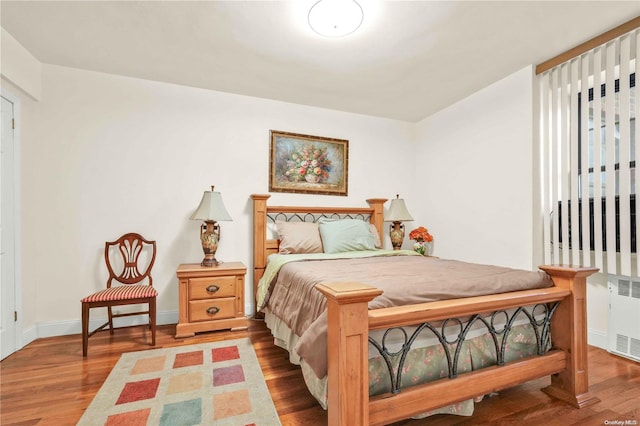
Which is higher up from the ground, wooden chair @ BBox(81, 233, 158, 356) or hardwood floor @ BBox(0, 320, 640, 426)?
wooden chair @ BBox(81, 233, 158, 356)

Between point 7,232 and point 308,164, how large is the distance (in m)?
2.86

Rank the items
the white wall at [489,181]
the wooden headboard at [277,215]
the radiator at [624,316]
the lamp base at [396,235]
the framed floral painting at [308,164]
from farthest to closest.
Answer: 1. the lamp base at [396,235]
2. the framed floral painting at [308,164]
3. the wooden headboard at [277,215]
4. the white wall at [489,181]
5. the radiator at [624,316]

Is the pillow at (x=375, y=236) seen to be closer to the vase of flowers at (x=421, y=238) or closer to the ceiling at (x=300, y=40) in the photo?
the vase of flowers at (x=421, y=238)

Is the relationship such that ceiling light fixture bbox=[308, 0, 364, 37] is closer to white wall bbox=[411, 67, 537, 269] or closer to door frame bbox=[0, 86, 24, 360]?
white wall bbox=[411, 67, 537, 269]

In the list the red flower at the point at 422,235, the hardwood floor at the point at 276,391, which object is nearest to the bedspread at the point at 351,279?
the hardwood floor at the point at 276,391

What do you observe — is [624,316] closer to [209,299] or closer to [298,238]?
[298,238]

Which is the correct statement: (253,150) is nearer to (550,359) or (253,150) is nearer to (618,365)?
(550,359)

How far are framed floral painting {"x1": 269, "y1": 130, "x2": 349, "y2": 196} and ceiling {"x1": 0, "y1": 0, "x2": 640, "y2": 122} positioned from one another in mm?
617

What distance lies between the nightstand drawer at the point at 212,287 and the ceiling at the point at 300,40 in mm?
2061

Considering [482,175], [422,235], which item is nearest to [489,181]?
[482,175]

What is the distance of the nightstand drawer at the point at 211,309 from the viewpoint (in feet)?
8.85

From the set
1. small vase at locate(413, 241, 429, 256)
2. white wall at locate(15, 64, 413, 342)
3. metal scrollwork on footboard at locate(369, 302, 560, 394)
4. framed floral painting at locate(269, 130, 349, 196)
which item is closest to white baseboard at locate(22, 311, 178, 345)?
white wall at locate(15, 64, 413, 342)

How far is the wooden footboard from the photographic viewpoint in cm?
115

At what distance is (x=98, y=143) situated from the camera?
2895mm
